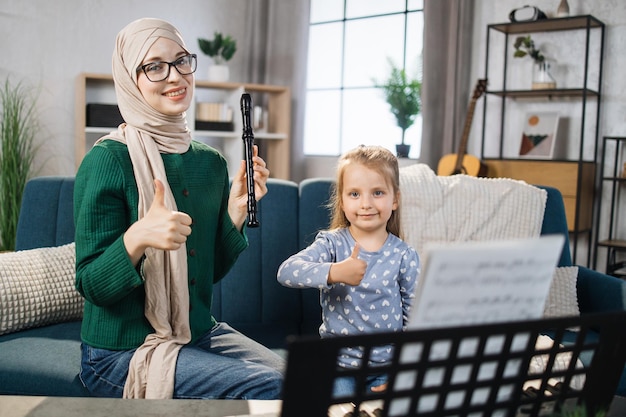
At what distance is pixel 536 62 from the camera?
436cm

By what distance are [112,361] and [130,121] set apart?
1.92ft

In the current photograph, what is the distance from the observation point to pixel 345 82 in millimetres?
5672

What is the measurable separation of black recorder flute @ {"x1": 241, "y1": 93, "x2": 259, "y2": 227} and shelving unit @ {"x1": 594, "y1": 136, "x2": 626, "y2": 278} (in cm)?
313

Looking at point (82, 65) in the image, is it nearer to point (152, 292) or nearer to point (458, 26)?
point (458, 26)

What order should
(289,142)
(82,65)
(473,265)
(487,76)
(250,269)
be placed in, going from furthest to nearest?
(289,142) < (82,65) < (487,76) < (250,269) < (473,265)

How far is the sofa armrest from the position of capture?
229 centimetres

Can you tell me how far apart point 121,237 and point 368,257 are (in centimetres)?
58

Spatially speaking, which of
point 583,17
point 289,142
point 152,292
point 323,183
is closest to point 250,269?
point 323,183

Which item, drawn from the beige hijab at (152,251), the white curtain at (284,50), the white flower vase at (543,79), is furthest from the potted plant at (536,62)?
the beige hijab at (152,251)

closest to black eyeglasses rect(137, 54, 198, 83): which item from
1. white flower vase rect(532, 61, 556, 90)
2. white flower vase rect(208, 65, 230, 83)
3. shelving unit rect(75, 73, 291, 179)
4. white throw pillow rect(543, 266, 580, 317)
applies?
white throw pillow rect(543, 266, 580, 317)

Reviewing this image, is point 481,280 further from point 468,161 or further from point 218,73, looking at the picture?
point 218,73

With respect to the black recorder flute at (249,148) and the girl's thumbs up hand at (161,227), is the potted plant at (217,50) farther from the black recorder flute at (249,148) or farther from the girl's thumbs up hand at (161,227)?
the girl's thumbs up hand at (161,227)

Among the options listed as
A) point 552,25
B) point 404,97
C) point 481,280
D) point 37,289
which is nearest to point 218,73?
point 404,97

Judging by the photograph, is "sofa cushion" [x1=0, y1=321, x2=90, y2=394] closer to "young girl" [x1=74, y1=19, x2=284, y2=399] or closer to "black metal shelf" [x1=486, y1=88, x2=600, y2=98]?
"young girl" [x1=74, y1=19, x2=284, y2=399]
